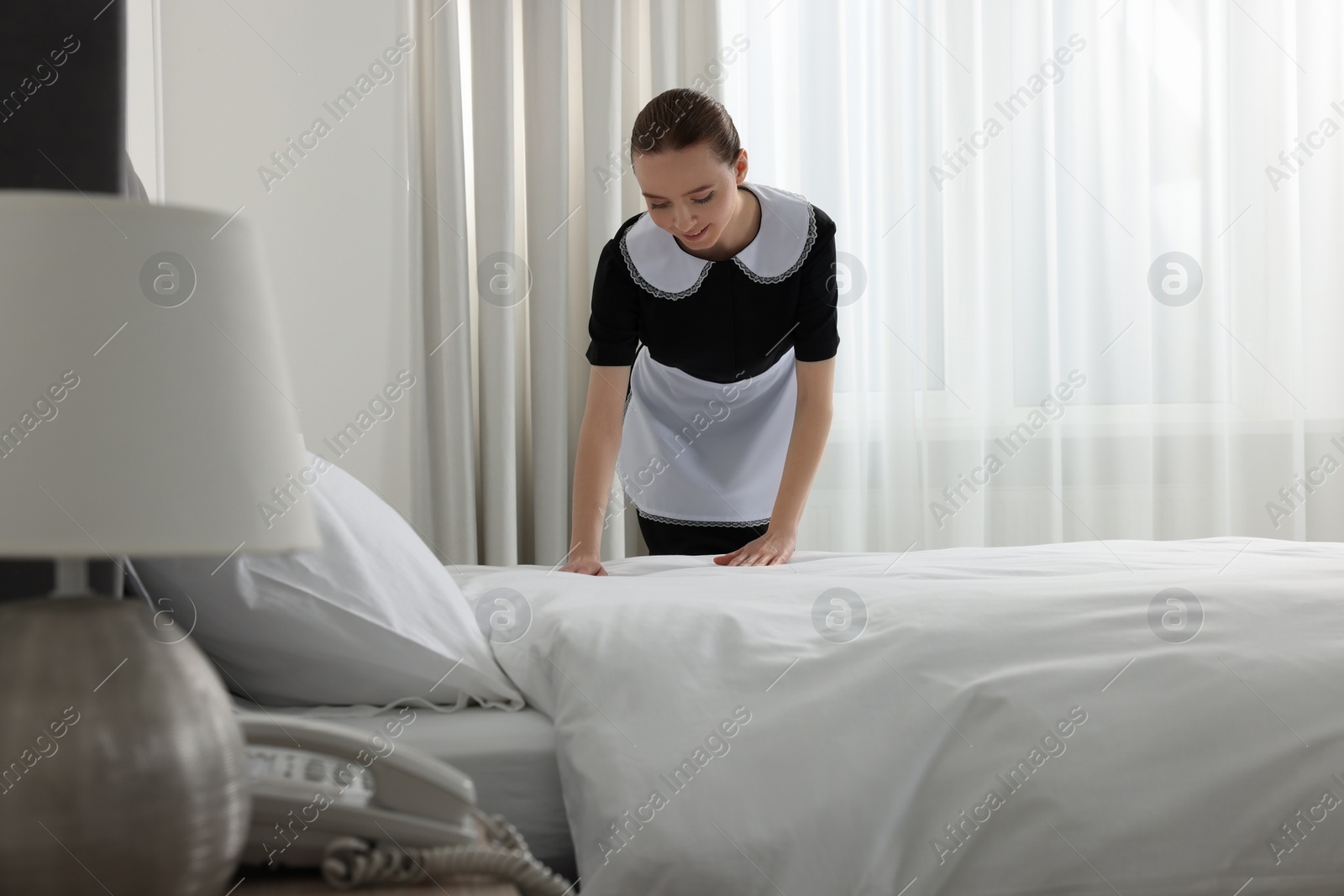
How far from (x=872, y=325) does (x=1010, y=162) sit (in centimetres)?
68

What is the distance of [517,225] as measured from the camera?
2.98 metres

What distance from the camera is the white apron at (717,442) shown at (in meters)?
2.03

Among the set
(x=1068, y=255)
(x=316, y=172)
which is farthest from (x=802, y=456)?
(x=1068, y=255)

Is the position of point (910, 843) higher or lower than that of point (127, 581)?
lower

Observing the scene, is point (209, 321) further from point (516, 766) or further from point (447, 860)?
point (516, 766)

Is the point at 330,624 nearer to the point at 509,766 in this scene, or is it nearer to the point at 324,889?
the point at 509,766

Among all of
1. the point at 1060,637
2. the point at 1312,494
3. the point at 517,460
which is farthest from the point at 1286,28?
the point at 1060,637

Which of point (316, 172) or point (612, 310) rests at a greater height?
point (316, 172)

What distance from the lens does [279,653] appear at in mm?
901

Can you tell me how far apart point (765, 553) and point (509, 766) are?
786 millimetres

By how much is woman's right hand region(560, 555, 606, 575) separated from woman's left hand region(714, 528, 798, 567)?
20 cm

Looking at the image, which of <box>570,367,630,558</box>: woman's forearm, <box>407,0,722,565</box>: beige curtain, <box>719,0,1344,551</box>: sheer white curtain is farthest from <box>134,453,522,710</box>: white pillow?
<box>719,0,1344,551</box>: sheer white curtain

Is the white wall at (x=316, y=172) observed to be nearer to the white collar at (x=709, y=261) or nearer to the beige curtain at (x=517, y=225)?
the beige curtain at (x=517, y=225)

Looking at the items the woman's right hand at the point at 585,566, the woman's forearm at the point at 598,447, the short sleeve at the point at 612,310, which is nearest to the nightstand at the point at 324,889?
the woman's right hand at the point at 585,566
